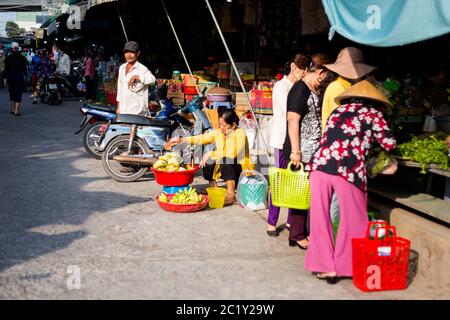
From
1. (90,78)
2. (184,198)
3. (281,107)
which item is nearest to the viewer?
(281,107)

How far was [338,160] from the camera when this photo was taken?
4766mm

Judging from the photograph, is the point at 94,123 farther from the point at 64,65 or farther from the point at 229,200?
the point at 64,65

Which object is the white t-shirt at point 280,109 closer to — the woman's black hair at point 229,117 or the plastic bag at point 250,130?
the woman's black hair at point 229,117

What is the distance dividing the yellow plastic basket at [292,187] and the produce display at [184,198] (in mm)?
1840

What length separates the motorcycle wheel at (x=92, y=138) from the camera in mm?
10242

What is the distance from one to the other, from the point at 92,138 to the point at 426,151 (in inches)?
259

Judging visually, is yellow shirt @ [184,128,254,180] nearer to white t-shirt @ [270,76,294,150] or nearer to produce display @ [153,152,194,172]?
produce display @ [153,152,194,172]

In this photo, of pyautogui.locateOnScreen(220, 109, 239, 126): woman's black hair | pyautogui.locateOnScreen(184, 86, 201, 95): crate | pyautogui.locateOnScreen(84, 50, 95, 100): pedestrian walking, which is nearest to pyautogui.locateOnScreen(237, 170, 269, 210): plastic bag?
pyautogui.locateOnScreen(220, 109, 239, 126): woman's black hair

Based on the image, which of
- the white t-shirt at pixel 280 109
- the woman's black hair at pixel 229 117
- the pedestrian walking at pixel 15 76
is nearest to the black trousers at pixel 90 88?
the pedestrian walking at pixel 15 76

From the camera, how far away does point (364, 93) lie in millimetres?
4766

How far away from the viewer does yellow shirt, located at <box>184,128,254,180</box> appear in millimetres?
7398

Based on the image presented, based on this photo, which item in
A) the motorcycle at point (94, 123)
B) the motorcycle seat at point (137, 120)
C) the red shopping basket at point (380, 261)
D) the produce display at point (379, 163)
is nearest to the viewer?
the red shopping basket at point (380, 261)

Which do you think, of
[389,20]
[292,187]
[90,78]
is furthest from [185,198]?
[90,78]
